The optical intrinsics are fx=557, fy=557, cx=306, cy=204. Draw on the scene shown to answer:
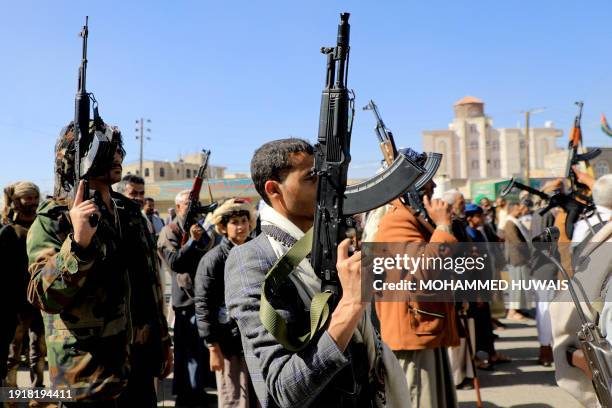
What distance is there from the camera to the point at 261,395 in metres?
1.92

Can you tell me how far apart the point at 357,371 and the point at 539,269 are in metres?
5.00

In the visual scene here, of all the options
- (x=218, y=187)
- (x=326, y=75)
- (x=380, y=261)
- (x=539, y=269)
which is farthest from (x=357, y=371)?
(x=218, y=187)

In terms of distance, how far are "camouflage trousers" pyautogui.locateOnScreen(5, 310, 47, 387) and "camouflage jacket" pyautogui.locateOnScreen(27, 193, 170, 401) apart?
2614mm

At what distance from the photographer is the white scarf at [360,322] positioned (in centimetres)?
193

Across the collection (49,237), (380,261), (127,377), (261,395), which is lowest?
(127,377)

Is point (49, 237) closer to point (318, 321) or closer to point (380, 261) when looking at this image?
point (318, 321)

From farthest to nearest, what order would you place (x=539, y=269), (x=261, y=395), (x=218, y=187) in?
(x=218, y=187), (x=539, y=269), (x=261, y=395)

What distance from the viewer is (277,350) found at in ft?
5.84

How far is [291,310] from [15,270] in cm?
378

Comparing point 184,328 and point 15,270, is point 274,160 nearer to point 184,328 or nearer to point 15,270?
point 15,270

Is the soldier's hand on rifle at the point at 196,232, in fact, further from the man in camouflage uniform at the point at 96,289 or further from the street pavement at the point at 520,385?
the street pavement at the point at 520,385

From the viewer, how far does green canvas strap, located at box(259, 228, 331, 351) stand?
172 centimetres

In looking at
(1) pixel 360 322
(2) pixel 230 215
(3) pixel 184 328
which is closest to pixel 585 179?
(2) pixel 230 215

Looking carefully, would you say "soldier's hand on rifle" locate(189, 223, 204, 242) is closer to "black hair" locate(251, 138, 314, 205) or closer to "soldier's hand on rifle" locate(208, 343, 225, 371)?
"soldier's hand on rifle" locate(208, 343, 225, 371)
